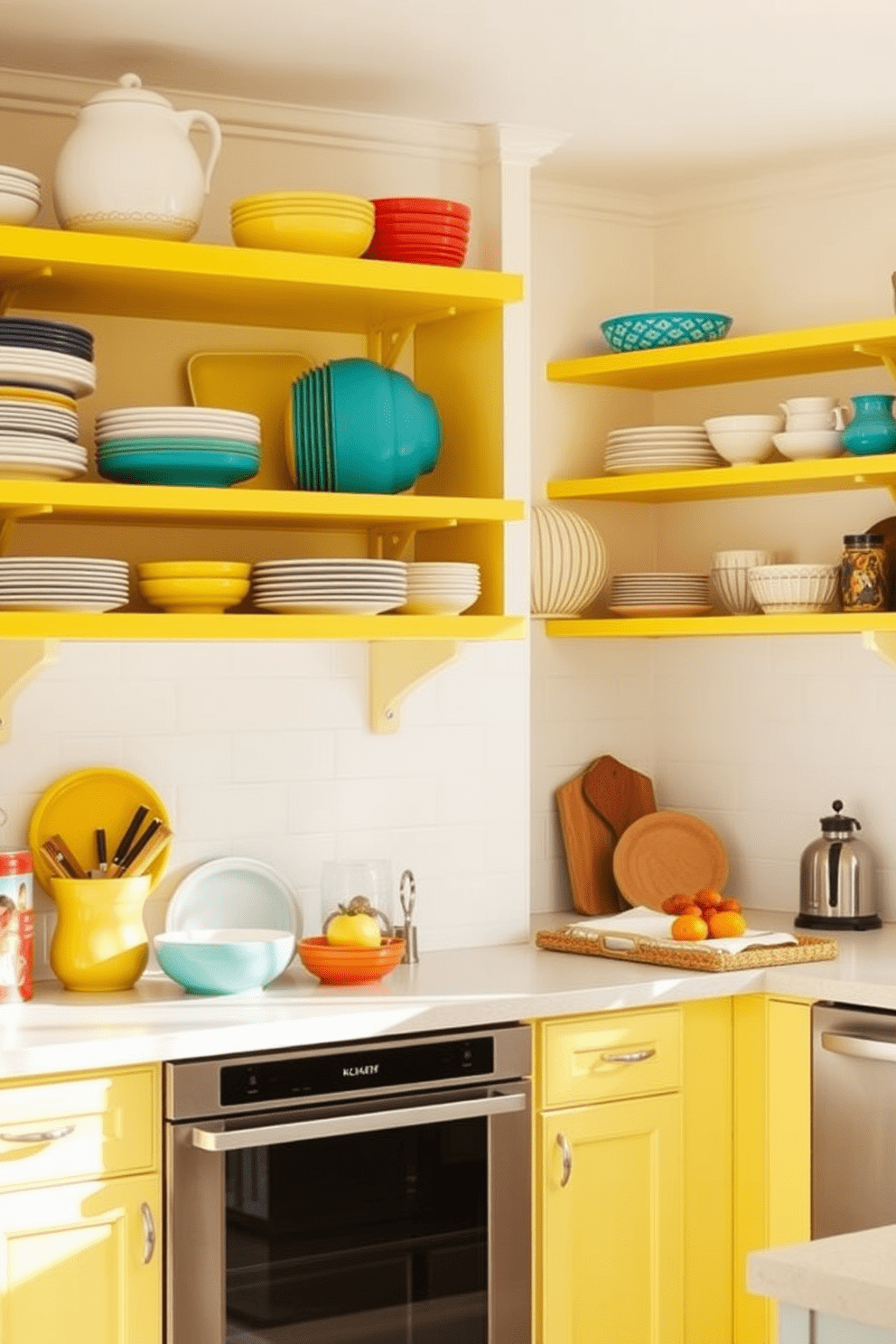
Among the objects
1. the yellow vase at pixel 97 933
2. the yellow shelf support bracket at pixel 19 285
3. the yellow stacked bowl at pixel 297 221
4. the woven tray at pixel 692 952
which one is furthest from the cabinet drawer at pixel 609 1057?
the yellow shelf support bracket at pixel 19 285

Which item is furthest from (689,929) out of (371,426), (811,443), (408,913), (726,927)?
(371,426)

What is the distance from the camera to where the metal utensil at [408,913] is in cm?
389

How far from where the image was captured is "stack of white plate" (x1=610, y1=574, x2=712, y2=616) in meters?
4.43

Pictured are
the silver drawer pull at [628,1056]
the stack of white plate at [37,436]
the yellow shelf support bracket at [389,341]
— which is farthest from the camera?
the yellow shelf support bracket at [389,341]

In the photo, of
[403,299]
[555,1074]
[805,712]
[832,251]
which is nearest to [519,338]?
[403,299]

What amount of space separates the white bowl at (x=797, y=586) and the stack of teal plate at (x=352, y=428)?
0.85m

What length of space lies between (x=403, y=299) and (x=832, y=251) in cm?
111

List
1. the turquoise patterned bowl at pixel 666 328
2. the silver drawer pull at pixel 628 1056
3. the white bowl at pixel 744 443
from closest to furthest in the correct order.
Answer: the silver drawer pull at pixel 628 1056 → the white bowl at pixel 744 443 → the turquoise patterned bowl at pixel 666 328

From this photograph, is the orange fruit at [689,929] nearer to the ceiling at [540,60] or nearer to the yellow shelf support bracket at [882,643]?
the yellow shelf support bracket at [882,643]

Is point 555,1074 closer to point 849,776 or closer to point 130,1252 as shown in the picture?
point 130,1252

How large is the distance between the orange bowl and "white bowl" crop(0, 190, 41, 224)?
1337mm

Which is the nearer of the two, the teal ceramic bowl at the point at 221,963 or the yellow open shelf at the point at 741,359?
the teal ceramic bowl at the point at 221,963

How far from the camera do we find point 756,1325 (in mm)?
3752

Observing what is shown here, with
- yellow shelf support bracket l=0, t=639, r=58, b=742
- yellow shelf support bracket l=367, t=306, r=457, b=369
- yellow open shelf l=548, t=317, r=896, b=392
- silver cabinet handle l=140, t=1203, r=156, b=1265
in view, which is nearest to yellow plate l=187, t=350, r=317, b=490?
yellow shelf support bracket l=367, t=306, r=457, b=369
